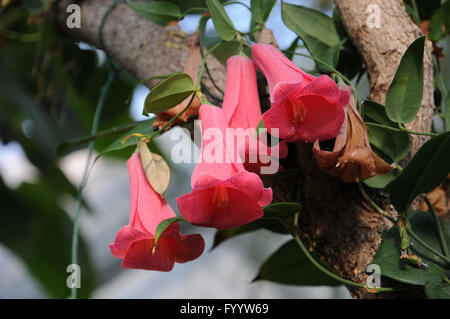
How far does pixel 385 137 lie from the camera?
0.41 metres

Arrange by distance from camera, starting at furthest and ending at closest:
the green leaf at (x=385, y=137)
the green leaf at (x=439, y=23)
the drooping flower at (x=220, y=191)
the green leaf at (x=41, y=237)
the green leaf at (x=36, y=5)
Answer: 1. the green leaf at (x=41, y=237)
2. the green leaf at (x=36, y=5)
3. the green leaf at (x=439, y=23)
4. the green leaf at (x=385, y=137)
5. the drooping flower at (x=220, y=191)

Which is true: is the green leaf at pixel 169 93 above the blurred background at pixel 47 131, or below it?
above

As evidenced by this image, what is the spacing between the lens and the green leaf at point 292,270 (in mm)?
522

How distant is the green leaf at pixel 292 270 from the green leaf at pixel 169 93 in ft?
0.83

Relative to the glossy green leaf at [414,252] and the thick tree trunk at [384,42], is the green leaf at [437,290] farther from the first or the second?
the thick tree trunk at [384,42]

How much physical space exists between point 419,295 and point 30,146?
741 mm

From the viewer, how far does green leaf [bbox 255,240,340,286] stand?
0.52 meters

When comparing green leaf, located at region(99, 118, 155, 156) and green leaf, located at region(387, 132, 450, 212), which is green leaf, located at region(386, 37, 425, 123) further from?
green leaf, located at region(99, 118, 155, 156)

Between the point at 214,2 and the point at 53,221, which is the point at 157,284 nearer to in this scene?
the point at 53,221

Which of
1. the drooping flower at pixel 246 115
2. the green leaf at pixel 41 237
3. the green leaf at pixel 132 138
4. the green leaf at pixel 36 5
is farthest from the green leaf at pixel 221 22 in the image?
the green leaf at pixel 41 237

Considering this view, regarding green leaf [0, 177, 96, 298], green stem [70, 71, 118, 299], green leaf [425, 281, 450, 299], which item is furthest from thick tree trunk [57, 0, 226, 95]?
green leaf [0, 177, 96, 298]

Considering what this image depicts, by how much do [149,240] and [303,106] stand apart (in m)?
0.17

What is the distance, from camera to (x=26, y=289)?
4.25 ft
